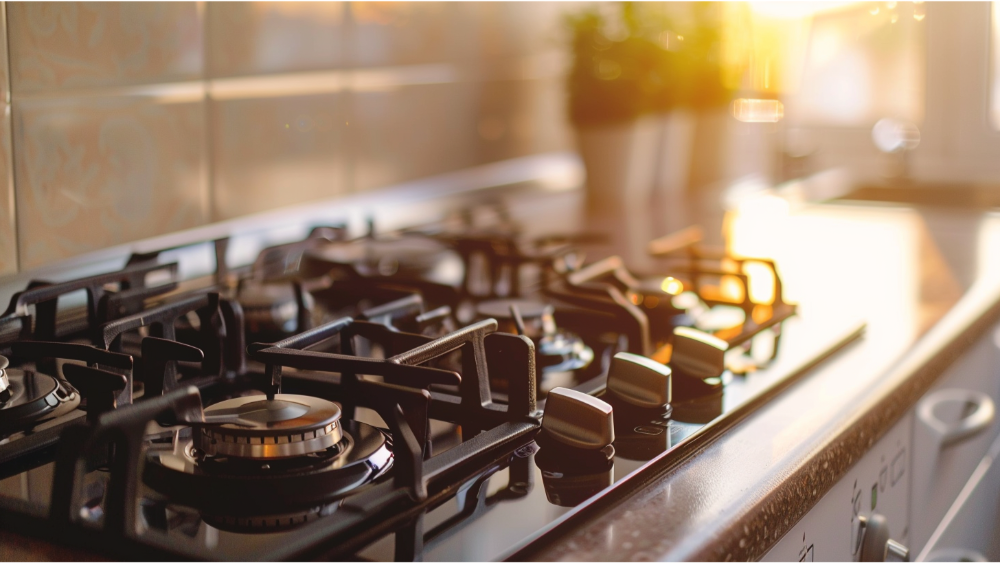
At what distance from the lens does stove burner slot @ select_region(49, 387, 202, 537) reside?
0.44 metres

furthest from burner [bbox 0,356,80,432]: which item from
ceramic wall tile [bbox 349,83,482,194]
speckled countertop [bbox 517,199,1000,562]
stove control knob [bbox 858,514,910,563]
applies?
ceramic wall tile [bbox 349,83,482,194]

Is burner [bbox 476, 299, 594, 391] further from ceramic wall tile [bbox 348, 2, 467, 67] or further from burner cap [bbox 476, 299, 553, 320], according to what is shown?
ceramic wall tile [bbox 348, 2, 467, 67]

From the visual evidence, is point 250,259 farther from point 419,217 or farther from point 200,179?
point 419,217

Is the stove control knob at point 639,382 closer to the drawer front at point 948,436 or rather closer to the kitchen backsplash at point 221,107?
the drawer front at point 948,436

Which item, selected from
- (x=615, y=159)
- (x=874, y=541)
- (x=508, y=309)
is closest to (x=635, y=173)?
(x=615, y=159)

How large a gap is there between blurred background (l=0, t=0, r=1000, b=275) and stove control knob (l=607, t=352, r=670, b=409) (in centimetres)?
59

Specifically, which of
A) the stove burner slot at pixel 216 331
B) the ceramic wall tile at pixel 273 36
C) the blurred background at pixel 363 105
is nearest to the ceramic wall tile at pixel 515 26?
the blurred background at pixel 363 105

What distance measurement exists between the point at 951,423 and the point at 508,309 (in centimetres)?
60

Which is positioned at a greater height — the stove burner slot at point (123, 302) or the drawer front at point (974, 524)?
the stove burner slot at point (123, 302)

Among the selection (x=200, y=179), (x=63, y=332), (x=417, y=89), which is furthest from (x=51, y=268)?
(x=417, y=89)

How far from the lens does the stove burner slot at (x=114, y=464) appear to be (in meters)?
0.44

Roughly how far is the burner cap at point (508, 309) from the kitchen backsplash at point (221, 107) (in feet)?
1.38

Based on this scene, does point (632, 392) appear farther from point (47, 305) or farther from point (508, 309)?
point (47, 305)

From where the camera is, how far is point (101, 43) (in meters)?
0.92
